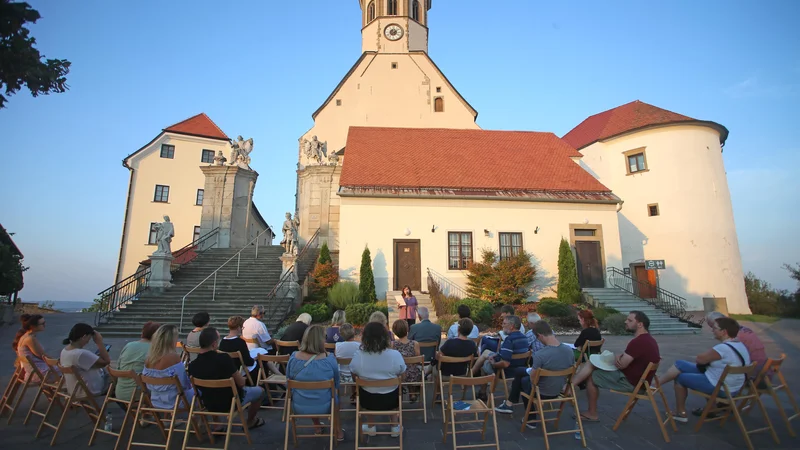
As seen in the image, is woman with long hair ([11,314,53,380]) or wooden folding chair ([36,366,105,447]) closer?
wooden folding chair ([36,366,105,447])

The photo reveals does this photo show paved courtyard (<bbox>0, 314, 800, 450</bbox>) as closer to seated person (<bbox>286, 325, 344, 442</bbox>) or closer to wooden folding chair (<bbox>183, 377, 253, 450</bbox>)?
wooden folding chair (<bbox>183, 377, 253, 450</bbox>)

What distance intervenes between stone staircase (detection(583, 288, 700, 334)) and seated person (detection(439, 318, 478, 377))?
1218cm

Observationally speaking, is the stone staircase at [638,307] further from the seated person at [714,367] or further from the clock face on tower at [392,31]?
the clock face on tower at [392,31]

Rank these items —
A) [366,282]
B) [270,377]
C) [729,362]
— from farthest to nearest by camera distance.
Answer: [366,282], [270,377], [729,362]

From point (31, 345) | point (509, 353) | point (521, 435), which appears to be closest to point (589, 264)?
point (509, 353)

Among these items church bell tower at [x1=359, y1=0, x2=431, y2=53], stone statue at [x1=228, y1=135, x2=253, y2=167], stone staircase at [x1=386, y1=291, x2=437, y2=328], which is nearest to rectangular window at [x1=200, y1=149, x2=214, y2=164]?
stone statue at [x1=228, y1=135, x2=253, y2=167]

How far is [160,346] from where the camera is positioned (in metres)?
4.51

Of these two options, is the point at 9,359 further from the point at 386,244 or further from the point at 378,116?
the point at 378,116

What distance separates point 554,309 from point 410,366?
11486 millimetres

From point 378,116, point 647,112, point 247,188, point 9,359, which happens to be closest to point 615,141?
point 647,112

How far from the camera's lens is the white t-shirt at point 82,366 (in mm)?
5004

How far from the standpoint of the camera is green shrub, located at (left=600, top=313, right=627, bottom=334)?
13.9 meters

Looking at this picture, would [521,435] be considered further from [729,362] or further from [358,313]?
[358,313]

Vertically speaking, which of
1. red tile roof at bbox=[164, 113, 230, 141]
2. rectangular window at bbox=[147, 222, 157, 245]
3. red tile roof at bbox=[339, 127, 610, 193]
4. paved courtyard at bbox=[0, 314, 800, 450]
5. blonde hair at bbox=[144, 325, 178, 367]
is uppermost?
red tile roof at bbox=[164, 113, 230, 141]
